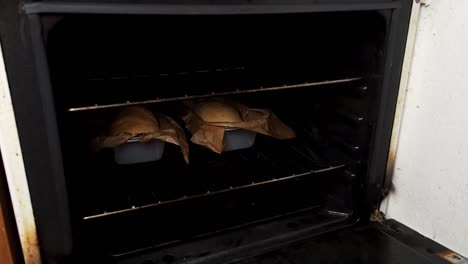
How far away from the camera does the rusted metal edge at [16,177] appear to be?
0.73 meters

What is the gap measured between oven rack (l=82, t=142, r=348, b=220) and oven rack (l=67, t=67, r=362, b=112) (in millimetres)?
245

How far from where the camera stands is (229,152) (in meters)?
1.32

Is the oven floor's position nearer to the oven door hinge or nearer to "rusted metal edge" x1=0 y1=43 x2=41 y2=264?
"rusted metal edge" x1=0 y1=43 x2=41 y2=264

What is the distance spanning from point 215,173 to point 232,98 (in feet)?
0.86

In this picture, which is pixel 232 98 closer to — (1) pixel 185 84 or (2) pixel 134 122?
(1) pixel 185 84

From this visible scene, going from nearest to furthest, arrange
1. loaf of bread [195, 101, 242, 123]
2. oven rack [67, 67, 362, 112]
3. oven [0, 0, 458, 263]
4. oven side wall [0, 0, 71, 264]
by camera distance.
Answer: oven side wall [0, 0, 71, 264] → oven [0, 0, 458, 263] → oven rack [67, 67, 362, 112] → loaf of bread [195, 101, 242, 123]

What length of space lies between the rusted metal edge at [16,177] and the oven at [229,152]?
16 mm

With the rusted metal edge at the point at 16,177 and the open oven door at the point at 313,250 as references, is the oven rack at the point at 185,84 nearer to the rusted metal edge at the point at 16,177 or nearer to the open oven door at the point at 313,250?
the rusted metal edge at the point at 16,177

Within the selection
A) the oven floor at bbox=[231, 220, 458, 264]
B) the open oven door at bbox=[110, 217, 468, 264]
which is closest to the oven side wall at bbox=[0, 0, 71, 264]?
the open oven door at bbox=[110, 217, 468, 264]

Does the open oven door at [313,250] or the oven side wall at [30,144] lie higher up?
the oven side wall at [30,144]

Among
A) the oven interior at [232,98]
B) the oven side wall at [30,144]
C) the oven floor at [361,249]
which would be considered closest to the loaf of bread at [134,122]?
the oven interior at [232,98]

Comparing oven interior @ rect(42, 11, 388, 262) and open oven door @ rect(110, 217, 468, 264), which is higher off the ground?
oven interior @ rect(42, 11, 388, 262)

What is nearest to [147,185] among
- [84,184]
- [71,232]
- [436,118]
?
[84,184]

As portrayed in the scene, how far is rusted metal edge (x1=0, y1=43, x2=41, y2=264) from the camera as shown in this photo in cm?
73
